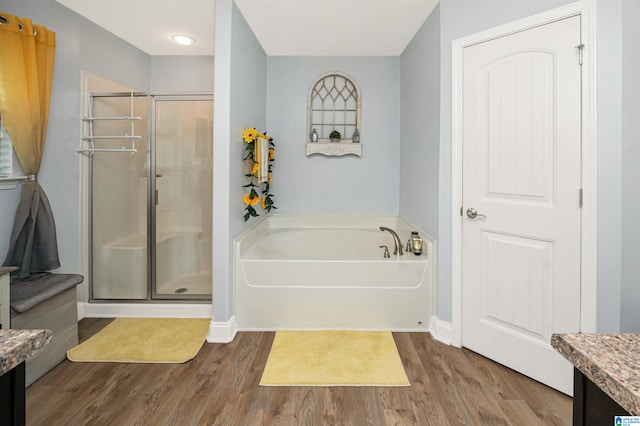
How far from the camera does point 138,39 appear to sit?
3381 millimetres

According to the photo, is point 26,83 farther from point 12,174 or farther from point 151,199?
point 151,199

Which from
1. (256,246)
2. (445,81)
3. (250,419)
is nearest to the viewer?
(250,419)

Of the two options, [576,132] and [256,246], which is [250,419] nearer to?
[256,246]

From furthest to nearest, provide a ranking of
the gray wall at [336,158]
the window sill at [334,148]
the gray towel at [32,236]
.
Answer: the gray wall at [336,158] < the window sill at [334,148] < the gray towel at [32,236]

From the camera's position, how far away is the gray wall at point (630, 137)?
1.81m

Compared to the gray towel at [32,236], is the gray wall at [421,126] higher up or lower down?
higher up

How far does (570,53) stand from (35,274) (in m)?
3.36

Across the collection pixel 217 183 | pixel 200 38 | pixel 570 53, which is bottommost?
pixel 217 183

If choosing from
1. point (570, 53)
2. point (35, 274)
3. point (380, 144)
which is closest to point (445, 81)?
point (570, 53)

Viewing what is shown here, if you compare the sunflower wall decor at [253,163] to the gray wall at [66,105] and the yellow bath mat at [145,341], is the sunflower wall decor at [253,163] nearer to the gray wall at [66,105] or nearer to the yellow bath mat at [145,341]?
the yellow bath mat at [145,341]

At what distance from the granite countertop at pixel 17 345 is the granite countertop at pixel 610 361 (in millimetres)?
955

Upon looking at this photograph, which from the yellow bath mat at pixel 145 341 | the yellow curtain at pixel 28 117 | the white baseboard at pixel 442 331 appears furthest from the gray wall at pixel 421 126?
the yellow curtain at pixel 28 117

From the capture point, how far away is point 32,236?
7.94ft

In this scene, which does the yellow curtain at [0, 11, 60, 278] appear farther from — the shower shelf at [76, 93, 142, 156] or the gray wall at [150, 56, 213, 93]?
the gray wall at [150, 56, 213, 93]
